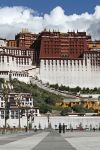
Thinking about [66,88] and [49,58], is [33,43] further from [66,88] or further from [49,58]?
[66,88]

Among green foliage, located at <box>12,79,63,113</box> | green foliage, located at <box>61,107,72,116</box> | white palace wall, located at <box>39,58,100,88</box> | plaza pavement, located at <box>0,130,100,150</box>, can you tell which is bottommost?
plaza pavement, located at <box>0,130,100,150</box>

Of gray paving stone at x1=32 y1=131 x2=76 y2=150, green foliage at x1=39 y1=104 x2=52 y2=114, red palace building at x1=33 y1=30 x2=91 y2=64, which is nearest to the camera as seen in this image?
gray paving stone at x1=32 y1=131 x2=76 y2=150

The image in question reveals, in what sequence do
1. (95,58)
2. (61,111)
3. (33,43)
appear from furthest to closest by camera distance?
(33,43) → (95,58) → (61,111)

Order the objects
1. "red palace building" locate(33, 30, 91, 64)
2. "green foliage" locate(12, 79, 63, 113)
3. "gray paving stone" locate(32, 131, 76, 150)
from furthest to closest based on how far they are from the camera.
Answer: "red palace building" locate(33, 30, 91, 64), "green foliage" locate(12, 79, 63, 113), "gray paving stone" locate(32, 131, 76, 150)

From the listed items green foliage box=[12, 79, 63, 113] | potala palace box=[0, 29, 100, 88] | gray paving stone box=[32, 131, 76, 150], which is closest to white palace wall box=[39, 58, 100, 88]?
potala palace box=[0, 29, 100, 88]

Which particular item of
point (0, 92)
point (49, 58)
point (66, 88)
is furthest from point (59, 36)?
point (0, 92)

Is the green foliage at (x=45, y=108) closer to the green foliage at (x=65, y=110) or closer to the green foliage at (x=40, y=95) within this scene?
the green foliage at (x=40, y=95)

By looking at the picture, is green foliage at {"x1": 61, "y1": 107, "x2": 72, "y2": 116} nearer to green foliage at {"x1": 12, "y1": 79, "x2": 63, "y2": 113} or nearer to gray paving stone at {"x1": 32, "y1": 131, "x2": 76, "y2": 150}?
green foliage at {"x1": 12, "y1": 79, "x2": 63, "y2": 113}
